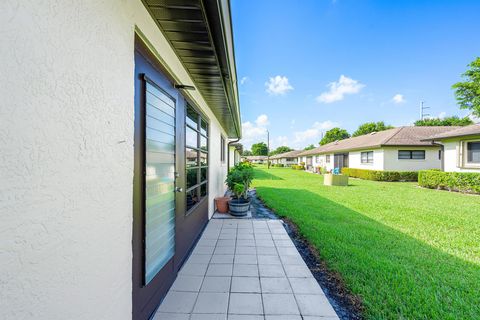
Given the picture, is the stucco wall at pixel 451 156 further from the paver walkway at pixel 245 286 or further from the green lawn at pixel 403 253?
the paver walkway at pixel 245 286

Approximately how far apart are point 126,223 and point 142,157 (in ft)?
1.98

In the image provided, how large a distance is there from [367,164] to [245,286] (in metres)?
18.8

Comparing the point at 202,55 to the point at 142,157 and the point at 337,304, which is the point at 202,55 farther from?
the point at 337,304

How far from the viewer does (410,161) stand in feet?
51.8

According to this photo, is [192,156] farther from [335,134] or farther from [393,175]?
[335,134]

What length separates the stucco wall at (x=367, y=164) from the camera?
16.0m

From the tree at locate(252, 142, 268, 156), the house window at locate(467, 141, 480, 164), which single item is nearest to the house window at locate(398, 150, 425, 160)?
the house window at locate(467, 141, 480, 164)

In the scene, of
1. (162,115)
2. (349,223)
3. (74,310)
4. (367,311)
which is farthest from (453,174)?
(74,310)

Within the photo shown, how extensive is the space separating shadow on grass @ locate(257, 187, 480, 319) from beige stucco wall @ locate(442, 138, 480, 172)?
35.2 ft

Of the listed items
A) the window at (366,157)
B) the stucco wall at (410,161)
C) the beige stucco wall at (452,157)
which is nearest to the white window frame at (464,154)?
the beige stucco wall at (452,157)

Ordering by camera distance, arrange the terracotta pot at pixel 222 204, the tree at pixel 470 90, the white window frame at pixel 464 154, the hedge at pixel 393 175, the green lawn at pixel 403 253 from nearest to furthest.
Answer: the green lawn at pixel 403 253, the terracotta pot at pixel 222 204, the white window frame at pixel 464 154, the hedge at pixel 393 175, the tree at pixel 470 90

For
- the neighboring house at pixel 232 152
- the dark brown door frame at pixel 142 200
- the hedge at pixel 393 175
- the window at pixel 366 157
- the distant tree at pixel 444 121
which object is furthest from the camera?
the distant tree at pixel 444 121

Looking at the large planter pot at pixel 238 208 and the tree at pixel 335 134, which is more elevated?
the tree at pixel 335 134

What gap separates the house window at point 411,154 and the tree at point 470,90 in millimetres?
12196
